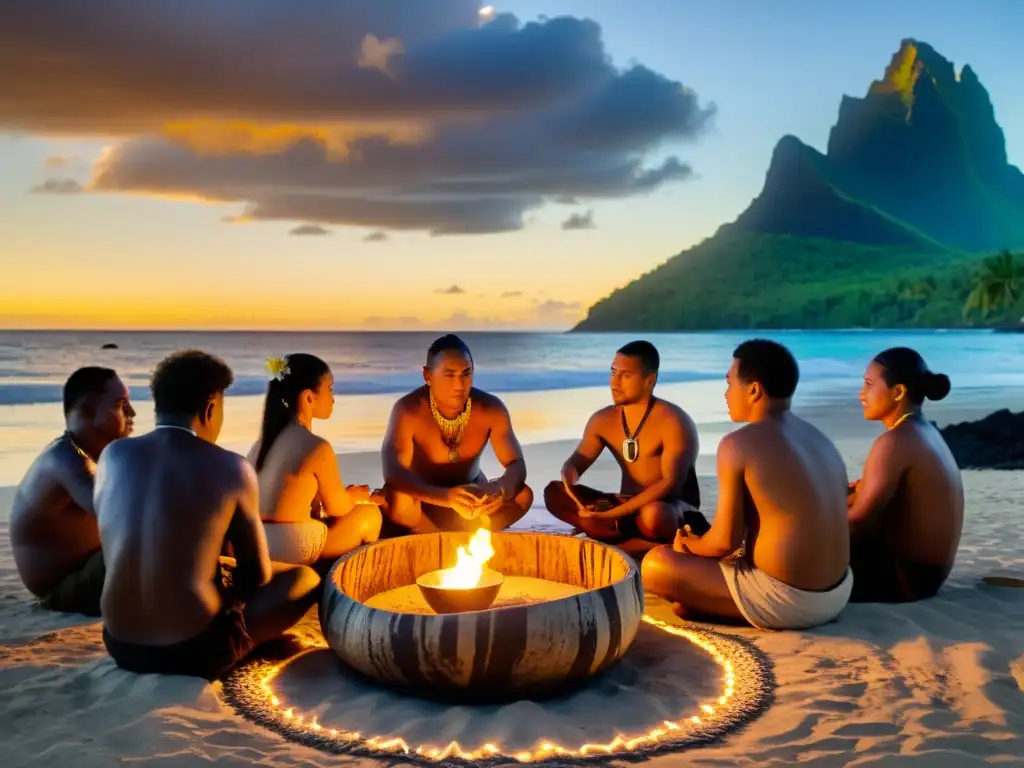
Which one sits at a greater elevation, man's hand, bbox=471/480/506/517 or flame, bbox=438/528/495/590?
man's hand, bbox=471/480/506/517

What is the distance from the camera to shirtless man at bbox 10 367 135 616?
4.32 m

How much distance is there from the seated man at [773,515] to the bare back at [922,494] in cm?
52

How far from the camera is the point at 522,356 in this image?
4231 centimetres

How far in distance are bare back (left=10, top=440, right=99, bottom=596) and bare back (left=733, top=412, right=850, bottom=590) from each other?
329 centimetres

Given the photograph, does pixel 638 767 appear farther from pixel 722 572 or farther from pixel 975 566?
pixel 975 566

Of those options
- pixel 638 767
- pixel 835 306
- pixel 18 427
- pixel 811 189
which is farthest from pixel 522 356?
pixel 811 189

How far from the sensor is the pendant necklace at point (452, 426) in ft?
18.0

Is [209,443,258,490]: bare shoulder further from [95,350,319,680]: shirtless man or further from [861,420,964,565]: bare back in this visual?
[861,420,964,565]: bare back

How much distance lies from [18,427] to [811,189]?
9553 cm

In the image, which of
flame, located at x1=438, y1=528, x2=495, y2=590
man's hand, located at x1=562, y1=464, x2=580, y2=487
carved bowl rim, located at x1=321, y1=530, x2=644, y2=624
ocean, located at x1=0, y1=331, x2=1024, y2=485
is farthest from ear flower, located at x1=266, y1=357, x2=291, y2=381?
ocean, located at x1=0, y1=331, x2=1024, y2=485

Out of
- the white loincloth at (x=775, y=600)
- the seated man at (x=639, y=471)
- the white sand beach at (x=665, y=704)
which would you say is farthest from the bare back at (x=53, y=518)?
the white loincloth at (x=775, y=600)

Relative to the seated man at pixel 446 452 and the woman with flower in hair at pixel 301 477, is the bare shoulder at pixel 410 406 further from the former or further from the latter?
the woman with flower in hair at pixel 301 477

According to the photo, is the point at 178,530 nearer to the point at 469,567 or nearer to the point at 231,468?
the point at 231,468

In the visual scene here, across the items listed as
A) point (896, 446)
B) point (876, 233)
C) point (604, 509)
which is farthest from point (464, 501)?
point (876, 233)
